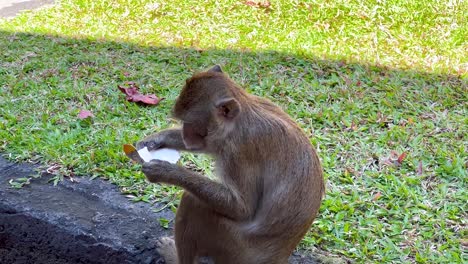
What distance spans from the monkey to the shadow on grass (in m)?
0.65

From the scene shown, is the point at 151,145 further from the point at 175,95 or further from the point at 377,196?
the point at 175,95

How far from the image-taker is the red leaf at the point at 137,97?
532 cm

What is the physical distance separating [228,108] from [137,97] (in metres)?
2.39

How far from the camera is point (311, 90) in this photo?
5.61 metres

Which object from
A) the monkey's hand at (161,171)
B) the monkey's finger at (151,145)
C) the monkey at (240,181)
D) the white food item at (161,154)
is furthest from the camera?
the monkey's finger at (151,145)

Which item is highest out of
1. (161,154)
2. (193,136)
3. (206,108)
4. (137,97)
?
(206,108)

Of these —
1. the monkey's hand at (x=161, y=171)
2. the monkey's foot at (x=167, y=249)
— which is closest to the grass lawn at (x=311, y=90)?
the monkey's foot at (x=167, y=249)

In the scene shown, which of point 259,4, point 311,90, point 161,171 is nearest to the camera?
point 161,171

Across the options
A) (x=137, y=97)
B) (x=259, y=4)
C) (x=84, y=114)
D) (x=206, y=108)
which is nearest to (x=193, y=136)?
(x=206, y=108)

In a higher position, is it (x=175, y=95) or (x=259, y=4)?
(x=259, y=4)

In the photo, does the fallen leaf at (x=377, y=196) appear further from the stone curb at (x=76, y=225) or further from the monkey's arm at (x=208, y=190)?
the monkey's arm at (x=208, y=190)

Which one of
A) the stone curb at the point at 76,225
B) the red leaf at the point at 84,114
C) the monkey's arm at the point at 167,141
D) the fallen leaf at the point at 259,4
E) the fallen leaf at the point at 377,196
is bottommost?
the stone curb at the point at 76,225

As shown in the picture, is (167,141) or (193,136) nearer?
(193,136)

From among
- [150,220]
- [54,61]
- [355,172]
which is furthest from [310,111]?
[54,61]
